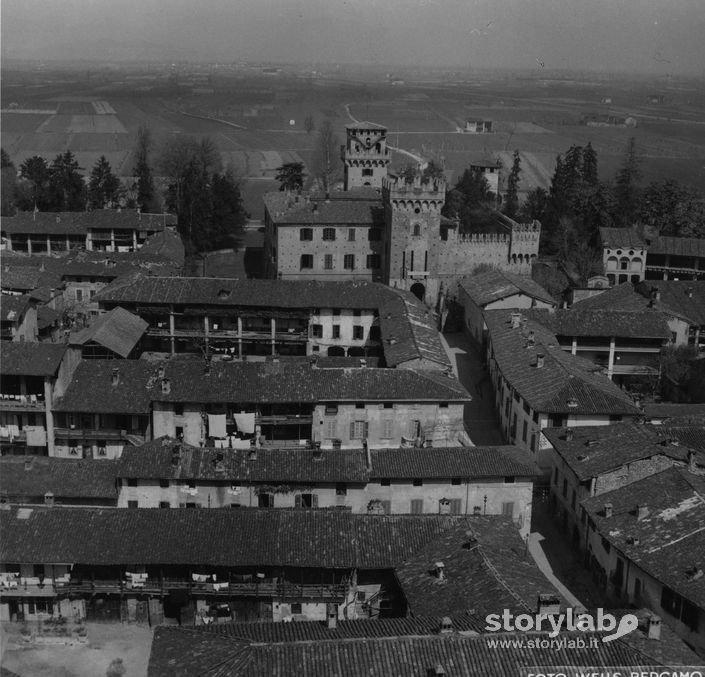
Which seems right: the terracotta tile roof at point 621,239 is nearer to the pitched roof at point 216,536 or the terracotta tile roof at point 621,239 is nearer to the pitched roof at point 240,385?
the pitched roof at point 240,385

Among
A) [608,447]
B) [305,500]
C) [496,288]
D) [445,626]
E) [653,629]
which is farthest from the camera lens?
[496,288]

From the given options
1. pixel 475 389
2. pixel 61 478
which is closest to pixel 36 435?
pixel 61 478

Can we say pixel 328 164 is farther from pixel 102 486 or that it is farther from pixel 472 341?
pixel 102 486

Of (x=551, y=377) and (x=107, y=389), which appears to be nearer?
(x=107, y=389)

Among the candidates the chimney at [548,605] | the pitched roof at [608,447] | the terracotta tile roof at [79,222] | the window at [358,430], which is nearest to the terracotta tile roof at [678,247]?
the pitched roof at [608,447]

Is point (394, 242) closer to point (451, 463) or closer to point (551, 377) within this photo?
point (551, 377)

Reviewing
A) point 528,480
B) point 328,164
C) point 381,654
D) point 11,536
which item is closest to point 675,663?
point 381,654
